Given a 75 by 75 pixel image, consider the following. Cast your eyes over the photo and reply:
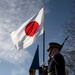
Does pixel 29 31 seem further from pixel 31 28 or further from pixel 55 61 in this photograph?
pixel 55 61

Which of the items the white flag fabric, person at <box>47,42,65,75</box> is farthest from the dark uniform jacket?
the white flag fabric

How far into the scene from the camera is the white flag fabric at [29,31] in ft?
29.0

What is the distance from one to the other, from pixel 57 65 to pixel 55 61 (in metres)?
0.12

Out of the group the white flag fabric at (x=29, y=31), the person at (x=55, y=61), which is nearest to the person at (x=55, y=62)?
the person at (x=55, y=61)

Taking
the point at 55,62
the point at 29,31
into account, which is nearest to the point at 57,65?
the point at 55,62

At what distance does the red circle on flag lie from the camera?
9.27 metres

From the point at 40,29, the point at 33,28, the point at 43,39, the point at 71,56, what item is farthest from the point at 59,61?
the point at 71,56

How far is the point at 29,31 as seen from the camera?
9391mm

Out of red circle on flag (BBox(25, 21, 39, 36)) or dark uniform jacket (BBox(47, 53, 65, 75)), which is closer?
dark uniform jacket (BBox(47, 53, 65, 75))

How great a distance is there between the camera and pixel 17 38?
9.17 m

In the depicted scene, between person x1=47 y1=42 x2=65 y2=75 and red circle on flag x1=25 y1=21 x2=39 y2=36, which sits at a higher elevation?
red circle on flag x1=25 y1=21 x2=39 y2=36

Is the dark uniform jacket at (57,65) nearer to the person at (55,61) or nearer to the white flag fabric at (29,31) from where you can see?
the person at (55,61)

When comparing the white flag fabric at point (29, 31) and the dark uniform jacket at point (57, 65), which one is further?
the white flag fabric at point (29, 31)

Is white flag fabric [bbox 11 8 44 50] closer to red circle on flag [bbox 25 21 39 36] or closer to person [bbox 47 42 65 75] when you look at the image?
red circle on flag [bbox 25 21 39 36]
